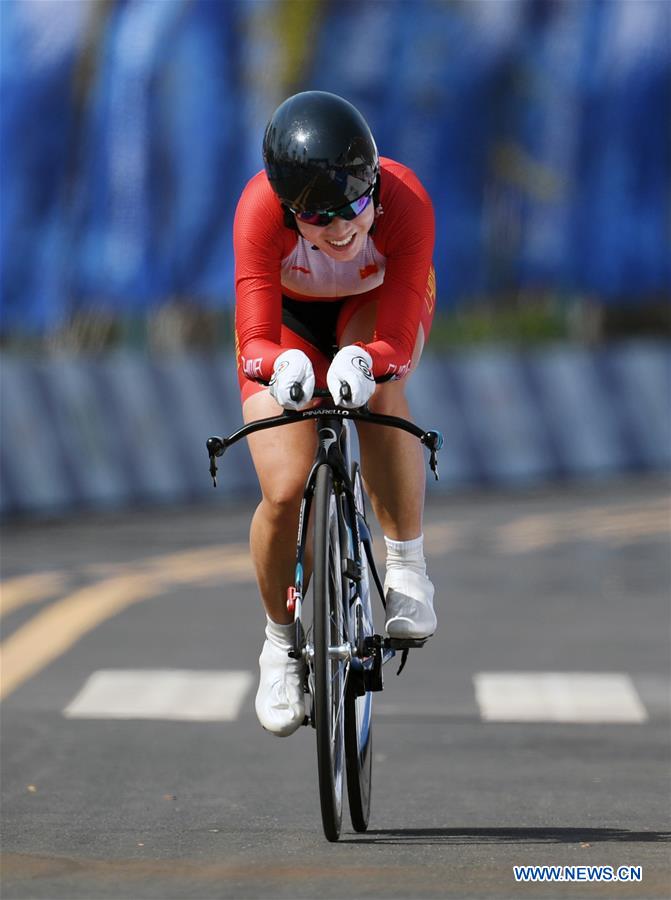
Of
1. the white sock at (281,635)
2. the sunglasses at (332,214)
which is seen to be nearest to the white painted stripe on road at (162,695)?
the white sock at (281,635)

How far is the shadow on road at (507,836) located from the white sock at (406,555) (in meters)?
0.80

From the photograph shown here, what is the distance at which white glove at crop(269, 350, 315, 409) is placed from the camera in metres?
6.41

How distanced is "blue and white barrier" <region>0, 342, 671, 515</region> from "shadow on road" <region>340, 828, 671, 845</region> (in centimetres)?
1164

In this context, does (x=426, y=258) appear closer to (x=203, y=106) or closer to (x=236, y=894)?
(x=236, y=894)

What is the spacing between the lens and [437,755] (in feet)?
28.5

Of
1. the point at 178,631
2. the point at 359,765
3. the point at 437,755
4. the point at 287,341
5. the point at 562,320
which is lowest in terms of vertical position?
the point at 562,320

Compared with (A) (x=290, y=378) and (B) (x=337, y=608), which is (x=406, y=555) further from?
(A) (x=290, y=378)

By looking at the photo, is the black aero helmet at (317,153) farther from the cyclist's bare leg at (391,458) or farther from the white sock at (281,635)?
the white sock at (281,635)

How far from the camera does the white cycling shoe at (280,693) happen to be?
6684 mm

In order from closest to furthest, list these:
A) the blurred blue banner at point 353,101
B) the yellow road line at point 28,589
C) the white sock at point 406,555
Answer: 1. the white sock at point 406,555
2. the yellow road line at point 28,589
3. the blurred blue banner at point 353,101

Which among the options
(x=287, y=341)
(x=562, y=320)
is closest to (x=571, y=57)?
(x=562, y=320)

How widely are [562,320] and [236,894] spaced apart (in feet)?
64.0

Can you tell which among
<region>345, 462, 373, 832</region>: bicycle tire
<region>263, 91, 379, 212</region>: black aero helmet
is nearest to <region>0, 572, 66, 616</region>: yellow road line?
<region>345, 462, 373, 832</region>: bicycle tire

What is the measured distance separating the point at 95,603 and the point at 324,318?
6376mm
